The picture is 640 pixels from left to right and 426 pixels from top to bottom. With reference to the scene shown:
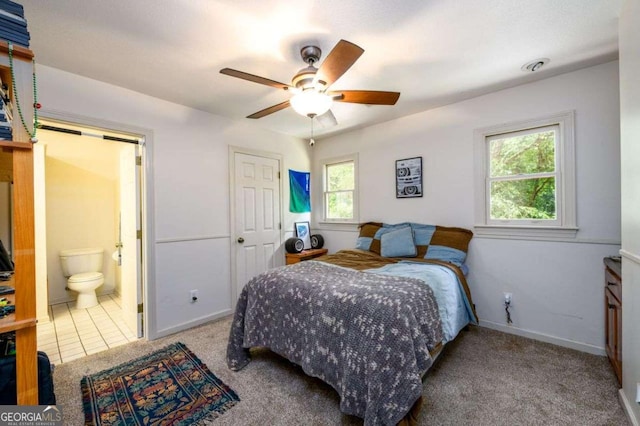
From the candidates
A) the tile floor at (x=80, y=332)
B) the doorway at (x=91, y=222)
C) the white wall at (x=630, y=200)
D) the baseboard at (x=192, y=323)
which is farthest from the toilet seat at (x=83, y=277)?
the white wall at (x=630, y=200)

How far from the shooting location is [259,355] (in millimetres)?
2402

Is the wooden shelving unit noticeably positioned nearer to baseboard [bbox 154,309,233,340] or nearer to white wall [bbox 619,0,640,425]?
baseboard [bbox 154,309,233,340]

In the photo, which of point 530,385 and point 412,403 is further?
point 530,385

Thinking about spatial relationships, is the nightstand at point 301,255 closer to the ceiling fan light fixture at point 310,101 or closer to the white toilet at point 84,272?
the ceiling fan light fixture at point 310,101

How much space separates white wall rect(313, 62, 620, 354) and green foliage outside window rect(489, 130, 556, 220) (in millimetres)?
202

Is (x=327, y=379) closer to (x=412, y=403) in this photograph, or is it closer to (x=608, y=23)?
(x=412, y=403)

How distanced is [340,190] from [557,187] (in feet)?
8.26

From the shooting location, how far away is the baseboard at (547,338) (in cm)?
232

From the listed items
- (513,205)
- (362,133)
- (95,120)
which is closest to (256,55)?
(95,120)

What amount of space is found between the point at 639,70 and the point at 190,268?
12.2 feet

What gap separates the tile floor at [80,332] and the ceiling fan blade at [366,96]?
9.94 feet

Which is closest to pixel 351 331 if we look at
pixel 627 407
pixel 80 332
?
pixel 627 407

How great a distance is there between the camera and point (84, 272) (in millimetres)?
3773

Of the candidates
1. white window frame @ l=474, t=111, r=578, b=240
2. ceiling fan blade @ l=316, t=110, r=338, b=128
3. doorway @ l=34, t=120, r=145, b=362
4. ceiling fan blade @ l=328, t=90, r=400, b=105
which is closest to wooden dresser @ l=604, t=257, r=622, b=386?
white window frame @ l=474, t=111, r=578, b=240
